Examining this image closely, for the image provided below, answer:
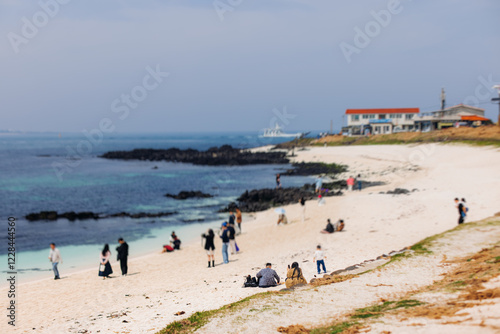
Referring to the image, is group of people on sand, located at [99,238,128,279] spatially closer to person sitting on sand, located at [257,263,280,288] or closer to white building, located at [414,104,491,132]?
person sitting on sand, located at [257,263,280,288]

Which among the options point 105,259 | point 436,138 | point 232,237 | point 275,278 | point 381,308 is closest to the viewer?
point 381,308

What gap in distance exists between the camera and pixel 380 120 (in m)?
96.2

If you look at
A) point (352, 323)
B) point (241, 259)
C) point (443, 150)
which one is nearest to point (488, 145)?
point (443, 150)

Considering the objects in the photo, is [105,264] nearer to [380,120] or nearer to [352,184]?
[352,184]

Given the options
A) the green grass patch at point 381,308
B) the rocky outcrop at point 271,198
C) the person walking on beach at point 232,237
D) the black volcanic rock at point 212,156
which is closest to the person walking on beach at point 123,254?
the person walking on beach at point 232,237

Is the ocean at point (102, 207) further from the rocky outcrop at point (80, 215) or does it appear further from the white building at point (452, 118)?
the white building at point (452, 118)

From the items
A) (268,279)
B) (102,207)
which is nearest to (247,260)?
(268,279)

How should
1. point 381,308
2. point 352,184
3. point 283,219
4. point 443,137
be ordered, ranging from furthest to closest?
point 443,137 < point 352,184 < point 283,219 < point 381,308

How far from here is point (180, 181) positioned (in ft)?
199

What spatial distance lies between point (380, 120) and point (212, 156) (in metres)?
42.0

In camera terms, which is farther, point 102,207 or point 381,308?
point 102,207

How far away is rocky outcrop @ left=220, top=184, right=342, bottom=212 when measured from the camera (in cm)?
3591

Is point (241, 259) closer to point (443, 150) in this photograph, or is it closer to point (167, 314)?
point (167, 314)

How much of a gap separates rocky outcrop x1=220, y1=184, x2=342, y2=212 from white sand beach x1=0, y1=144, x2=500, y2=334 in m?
2.58
